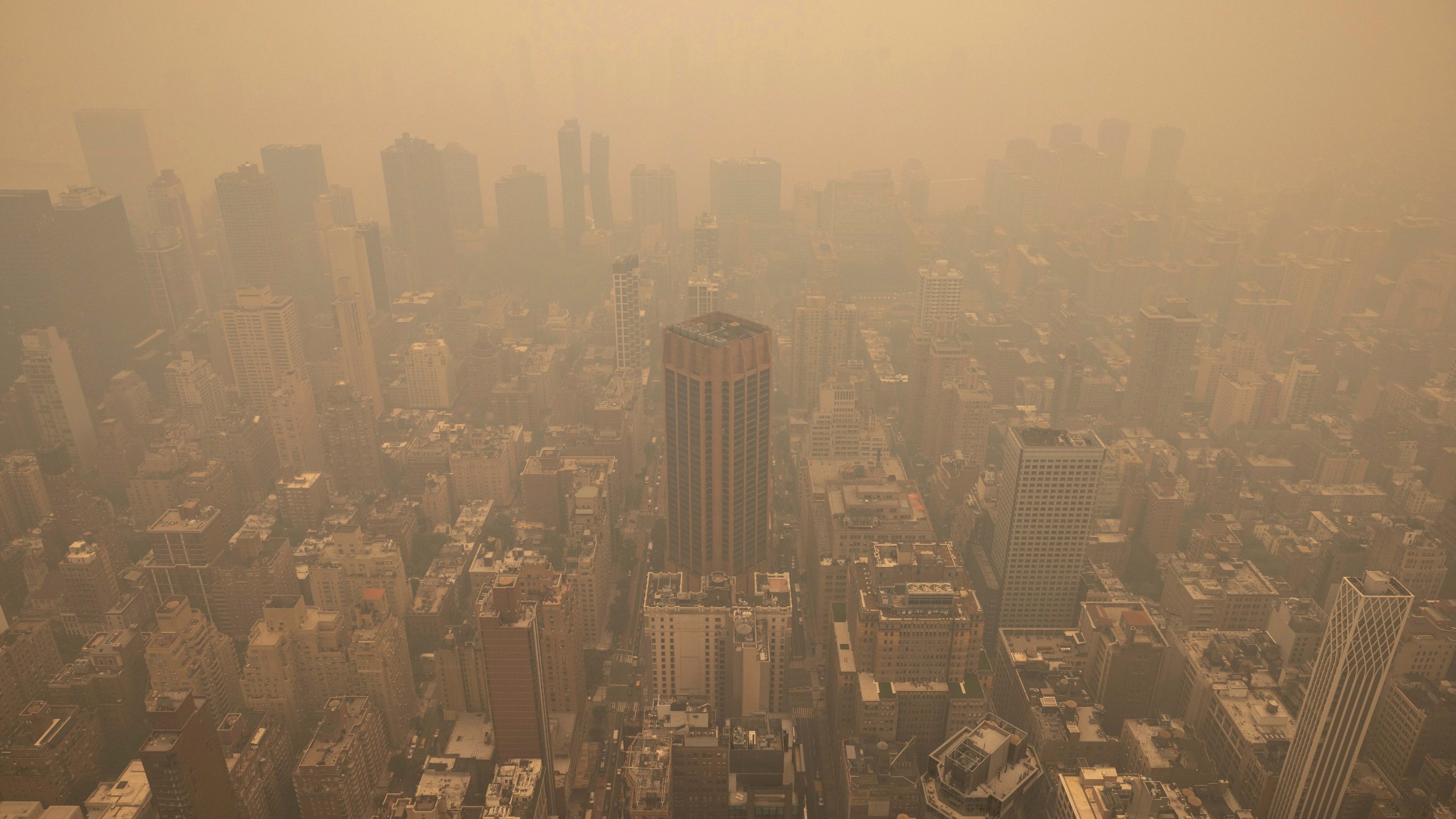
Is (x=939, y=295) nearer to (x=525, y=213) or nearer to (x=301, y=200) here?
(x=525, y=213)

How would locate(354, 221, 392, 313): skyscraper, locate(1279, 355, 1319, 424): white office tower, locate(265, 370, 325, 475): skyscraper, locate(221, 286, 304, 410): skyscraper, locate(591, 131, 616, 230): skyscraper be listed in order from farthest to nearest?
locate(591, 131, 616, 230): skyscraper, locate(354, 221, 392, 313): skyscraper, locate(221, 286, 304, 410): skyscraper, locate(1279, 355, 1319, 424): white office tower, locate(265, 370, 325, 475): skyscraper

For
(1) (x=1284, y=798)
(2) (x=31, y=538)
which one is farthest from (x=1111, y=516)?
(2) (x=31, y=538)

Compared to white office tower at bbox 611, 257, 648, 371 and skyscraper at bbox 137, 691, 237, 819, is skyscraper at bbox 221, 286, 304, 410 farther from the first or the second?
skyscraper at bbox 137, 691, 237, 819

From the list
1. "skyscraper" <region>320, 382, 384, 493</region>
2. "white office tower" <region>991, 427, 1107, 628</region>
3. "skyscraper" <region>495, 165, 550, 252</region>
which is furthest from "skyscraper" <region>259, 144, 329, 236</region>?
"white office tower" <region>991, 427, 1107, 628</region>

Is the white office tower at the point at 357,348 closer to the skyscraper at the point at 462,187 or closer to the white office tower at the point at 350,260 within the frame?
the white office tower at the point at 350,260

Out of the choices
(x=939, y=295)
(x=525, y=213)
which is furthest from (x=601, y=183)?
(x=939, y=295)
